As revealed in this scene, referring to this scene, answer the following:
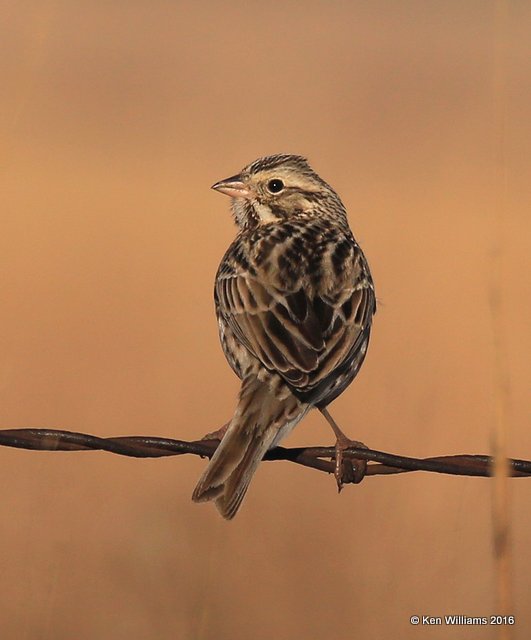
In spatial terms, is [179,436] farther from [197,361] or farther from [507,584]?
[507,584]

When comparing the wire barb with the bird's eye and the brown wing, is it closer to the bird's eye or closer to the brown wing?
the brown wing

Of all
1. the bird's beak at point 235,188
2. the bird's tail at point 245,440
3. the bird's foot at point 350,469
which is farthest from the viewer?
the bird's beak at point 235,188

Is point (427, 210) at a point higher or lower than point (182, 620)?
higher

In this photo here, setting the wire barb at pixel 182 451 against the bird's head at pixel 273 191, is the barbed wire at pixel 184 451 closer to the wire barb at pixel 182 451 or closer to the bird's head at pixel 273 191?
the wire barb at pixel 182 451

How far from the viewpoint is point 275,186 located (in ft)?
22.8

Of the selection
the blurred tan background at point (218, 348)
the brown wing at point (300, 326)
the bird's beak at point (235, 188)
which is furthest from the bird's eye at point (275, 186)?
the blurred tan background at point (218, 348)

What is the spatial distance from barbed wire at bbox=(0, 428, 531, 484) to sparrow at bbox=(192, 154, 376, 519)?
19 centimetres

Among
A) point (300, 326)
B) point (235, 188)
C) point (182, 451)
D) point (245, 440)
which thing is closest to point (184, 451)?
point (182, 451)

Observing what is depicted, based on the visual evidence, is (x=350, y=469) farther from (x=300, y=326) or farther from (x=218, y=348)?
(x=218, y=348)

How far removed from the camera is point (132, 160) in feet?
63.9

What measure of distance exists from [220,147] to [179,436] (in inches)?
430

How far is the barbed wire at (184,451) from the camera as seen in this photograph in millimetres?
4348

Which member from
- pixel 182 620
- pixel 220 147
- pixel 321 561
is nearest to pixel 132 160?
pixel 220 147

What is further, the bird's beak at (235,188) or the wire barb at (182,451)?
the bird's beak at (235,188)
